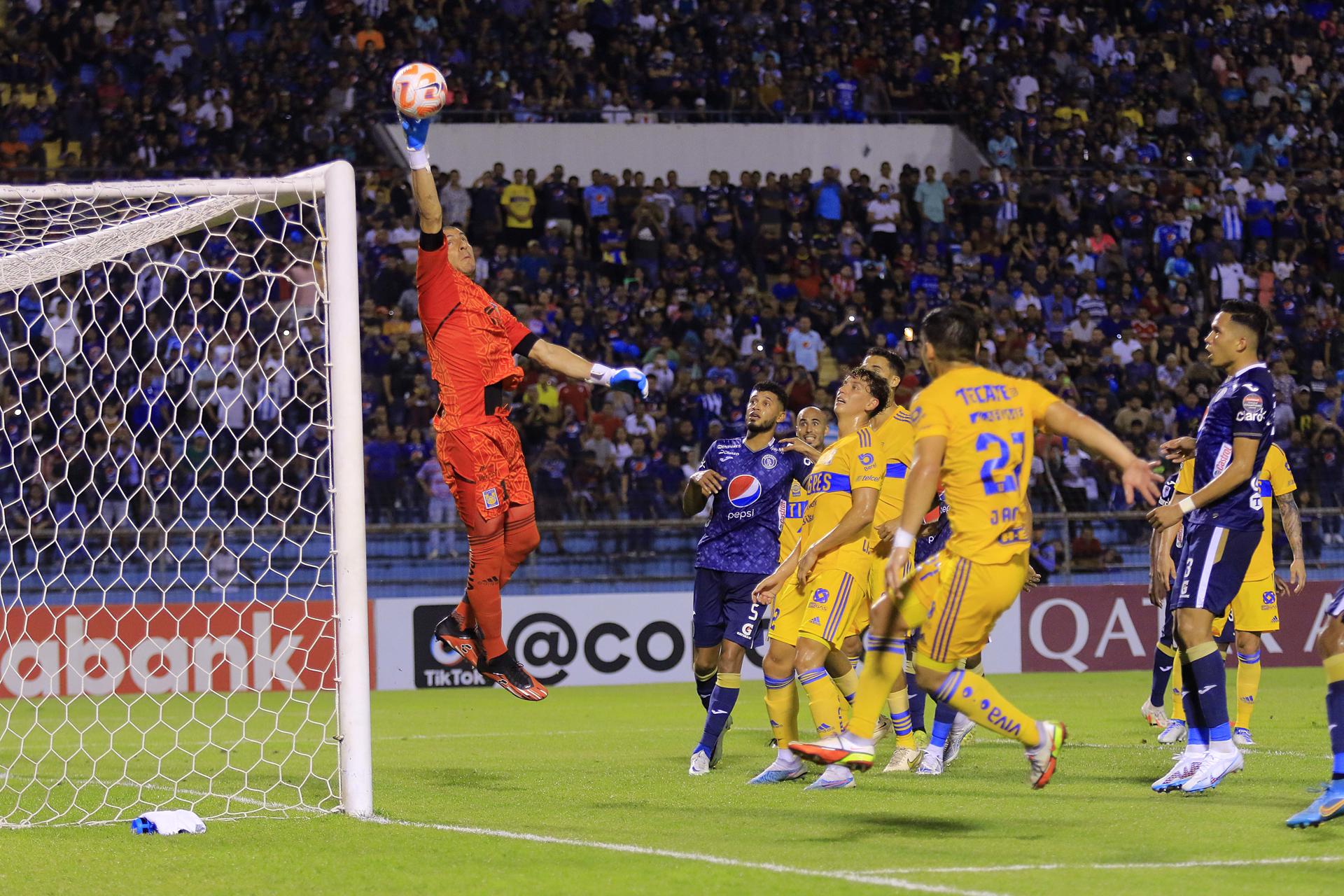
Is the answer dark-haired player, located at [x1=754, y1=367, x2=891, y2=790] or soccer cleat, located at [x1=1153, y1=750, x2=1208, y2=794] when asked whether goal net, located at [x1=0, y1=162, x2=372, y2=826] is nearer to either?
dark-haired player, located at [x1=754, y1=367, x2=891, y2=790]

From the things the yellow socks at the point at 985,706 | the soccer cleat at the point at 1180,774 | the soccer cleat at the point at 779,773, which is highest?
the yellow socks at the point at 985,706

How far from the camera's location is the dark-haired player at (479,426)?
28.3 ft

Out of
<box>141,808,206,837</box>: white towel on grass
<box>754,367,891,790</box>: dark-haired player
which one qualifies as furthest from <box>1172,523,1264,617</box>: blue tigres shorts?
<box>141,808,206,837</box>: white towel on grass

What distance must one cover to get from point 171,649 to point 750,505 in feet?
27.5

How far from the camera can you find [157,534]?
16.0 m

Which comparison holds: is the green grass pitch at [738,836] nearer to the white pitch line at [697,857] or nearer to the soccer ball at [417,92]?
the white pitch line at [697,857]

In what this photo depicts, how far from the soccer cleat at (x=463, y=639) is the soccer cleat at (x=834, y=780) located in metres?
1.89

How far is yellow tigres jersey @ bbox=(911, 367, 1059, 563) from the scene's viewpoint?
6898 millimetres

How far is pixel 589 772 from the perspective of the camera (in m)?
9.86

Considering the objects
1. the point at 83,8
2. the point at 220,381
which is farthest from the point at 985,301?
the point at 83,8

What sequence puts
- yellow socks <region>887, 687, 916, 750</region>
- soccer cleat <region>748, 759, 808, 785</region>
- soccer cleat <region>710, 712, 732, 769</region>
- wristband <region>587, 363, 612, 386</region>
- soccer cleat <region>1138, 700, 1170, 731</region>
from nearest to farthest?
wristband <region>587, 363, 612, 386</region>
soccer cleat <region>748, 759, 808, 785</region>
yellow socks <region>887, 687, 916, 750</region>
soccer cleat <region>710, 712, 732, 769</region>
soccer cleat <region>1138, 700, 1170, 731</region>

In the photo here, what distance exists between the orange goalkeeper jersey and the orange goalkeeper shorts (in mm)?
62

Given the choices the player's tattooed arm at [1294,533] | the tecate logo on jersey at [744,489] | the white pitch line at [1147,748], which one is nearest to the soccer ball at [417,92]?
the tecate logo on jersey at [744,489]

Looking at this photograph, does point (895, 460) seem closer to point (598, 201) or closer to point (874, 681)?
point (874, 681)
